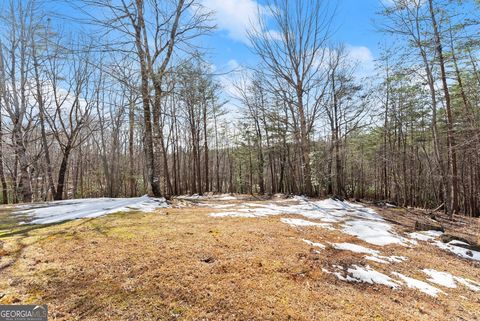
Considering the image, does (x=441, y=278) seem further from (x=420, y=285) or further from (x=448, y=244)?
(x=448, y=244)

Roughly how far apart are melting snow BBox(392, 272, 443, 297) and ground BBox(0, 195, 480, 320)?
84 mm

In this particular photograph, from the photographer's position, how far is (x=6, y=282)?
189cm

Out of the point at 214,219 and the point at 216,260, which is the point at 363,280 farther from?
the point at 214,219

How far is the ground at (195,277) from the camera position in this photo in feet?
5.75

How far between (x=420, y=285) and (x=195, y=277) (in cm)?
268

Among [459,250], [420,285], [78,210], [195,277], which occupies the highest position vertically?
[78,210]

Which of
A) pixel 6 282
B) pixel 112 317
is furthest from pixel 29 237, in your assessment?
pixel 112 317

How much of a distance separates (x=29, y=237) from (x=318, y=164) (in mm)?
12121

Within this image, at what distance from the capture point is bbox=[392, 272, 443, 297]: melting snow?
8.71 ft

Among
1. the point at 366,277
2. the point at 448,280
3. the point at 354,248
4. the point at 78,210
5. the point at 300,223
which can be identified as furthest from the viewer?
the point at 300,223

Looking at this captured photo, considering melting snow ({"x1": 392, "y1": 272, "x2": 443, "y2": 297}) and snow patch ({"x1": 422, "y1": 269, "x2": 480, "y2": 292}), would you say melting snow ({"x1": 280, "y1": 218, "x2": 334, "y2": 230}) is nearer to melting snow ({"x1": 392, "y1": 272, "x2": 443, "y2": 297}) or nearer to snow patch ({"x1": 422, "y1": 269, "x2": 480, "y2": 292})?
snow patch ({"x1": 422, "y1": 269, "x2": 480, "y2": 292})

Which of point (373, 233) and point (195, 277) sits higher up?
point (195, 277)

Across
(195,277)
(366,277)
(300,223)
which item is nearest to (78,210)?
(195,277)

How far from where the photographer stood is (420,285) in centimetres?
277
